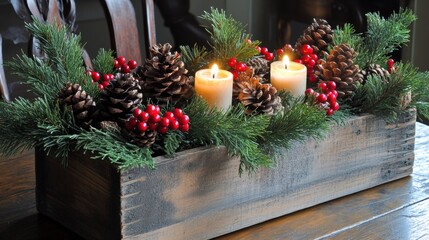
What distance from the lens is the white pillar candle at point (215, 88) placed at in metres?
1.08

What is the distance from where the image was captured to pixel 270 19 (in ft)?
12.6

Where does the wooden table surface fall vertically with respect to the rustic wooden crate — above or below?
below

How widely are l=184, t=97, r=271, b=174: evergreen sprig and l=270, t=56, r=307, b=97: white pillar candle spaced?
13 centimetres

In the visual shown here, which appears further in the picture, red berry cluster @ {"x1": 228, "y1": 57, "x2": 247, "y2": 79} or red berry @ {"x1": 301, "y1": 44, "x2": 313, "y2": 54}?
red berry @ {"x1": 301, "y1": 44, "x2": 313, "y2": 54}

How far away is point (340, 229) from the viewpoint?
3.61 ft

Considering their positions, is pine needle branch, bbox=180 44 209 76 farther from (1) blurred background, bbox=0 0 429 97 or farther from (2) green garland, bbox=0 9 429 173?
(1) blurred background, bbox=0 0 429 97

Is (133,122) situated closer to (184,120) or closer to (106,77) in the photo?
(184,120)

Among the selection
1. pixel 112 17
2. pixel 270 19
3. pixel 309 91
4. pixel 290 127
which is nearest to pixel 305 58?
pixel 309 91

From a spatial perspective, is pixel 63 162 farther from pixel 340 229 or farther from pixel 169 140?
pixel 340 229

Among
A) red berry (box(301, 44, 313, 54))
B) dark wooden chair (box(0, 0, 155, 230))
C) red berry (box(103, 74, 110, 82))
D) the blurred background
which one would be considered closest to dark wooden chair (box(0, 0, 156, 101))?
dark wooden chair (box(0, 0, 155, 230))

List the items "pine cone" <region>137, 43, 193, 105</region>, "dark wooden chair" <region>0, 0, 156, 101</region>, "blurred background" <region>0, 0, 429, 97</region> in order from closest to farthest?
"pine cone" <region>137, 43, 193, 105</region>, "dark wooden chair" <region>0, 0, 156, 101</region>, "blurred background" <region>0, 0, 429, 97</region>

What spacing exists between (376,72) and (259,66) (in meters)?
0.18

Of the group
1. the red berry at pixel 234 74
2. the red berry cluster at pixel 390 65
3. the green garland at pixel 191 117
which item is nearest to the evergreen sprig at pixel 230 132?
the green garland at pixel 191 117

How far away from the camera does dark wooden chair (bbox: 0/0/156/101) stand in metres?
1.58
